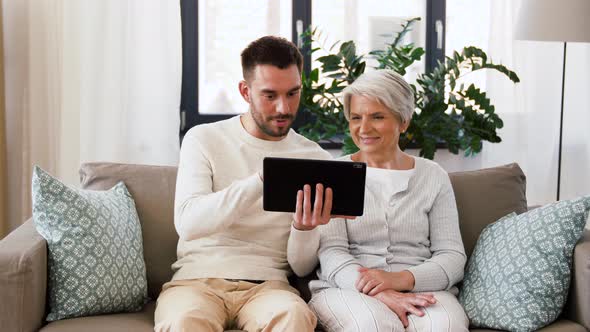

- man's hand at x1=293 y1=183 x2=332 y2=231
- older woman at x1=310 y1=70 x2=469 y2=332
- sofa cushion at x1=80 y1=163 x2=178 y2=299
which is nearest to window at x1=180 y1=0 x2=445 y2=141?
sofa cushion at x1=80 y1=163 x2=178 y2=299

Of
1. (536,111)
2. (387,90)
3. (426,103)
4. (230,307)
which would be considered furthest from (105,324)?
(536,111)

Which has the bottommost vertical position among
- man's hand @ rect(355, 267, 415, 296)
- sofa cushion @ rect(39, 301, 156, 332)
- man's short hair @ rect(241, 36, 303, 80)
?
sofa cushion @ rect(39, 301, 156, 332)

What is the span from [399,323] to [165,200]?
2.76ft

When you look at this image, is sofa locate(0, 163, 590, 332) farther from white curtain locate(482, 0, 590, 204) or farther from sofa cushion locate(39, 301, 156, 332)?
white curtain locate(482, 0, 590, 204)

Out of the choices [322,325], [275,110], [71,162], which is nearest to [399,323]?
[322,325]

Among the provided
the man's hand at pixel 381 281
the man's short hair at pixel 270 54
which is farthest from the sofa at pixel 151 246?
the man's short hair at pixel 270 54

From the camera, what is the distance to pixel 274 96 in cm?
217

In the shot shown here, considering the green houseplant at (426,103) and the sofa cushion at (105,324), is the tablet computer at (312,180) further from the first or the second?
the green houseplant at (426,103)

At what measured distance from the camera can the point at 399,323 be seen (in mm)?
1971

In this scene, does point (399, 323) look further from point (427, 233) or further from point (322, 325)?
point (427, 233)

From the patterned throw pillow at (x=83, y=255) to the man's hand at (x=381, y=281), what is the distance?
2.03 feet

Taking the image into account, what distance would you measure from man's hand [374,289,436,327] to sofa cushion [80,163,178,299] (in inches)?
26.6

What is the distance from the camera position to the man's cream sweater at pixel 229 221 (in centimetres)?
209

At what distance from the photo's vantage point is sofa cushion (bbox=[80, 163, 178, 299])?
91.4 inches
